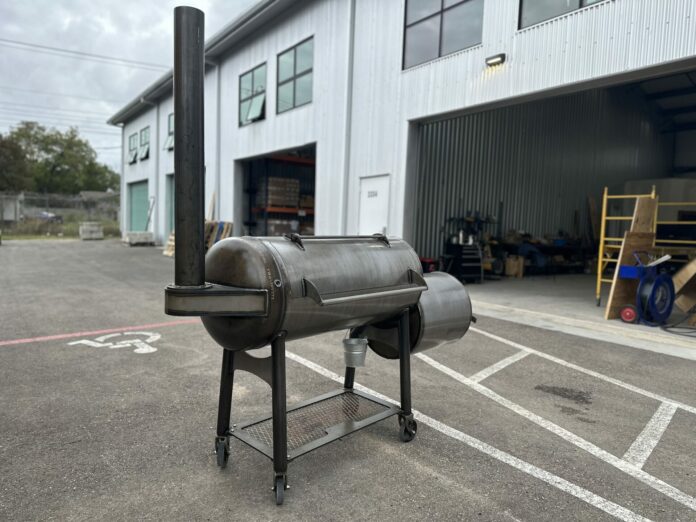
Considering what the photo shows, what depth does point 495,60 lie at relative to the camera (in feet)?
26.5

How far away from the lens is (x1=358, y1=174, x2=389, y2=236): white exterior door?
33.7 ft

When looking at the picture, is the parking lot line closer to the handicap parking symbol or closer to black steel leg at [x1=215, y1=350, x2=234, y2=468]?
the handicap parking symbol

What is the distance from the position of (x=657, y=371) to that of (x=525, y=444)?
275 cm

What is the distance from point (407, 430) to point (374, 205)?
771 centimetres

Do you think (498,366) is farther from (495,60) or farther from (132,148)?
(132,148)

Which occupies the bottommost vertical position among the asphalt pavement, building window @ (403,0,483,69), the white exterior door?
the asphalt pavement

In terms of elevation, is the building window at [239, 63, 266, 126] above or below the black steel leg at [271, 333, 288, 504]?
above

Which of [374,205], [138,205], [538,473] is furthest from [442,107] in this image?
[138,205]

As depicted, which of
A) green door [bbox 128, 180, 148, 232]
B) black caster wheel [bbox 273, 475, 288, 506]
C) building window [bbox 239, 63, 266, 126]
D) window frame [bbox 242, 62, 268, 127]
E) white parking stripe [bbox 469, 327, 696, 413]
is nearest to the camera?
black caster wheel [bbox 273, 475, 288, 506]

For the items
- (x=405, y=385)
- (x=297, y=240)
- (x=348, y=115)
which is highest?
(x=348, y=115)

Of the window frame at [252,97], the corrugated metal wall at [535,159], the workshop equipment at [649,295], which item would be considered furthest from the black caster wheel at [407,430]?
the window frame at [252,97]

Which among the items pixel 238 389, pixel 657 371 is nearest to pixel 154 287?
pixel 238 389

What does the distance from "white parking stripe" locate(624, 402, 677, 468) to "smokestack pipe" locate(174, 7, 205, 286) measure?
304 centimetres

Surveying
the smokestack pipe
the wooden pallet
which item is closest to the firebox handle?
the smokestack pipe
